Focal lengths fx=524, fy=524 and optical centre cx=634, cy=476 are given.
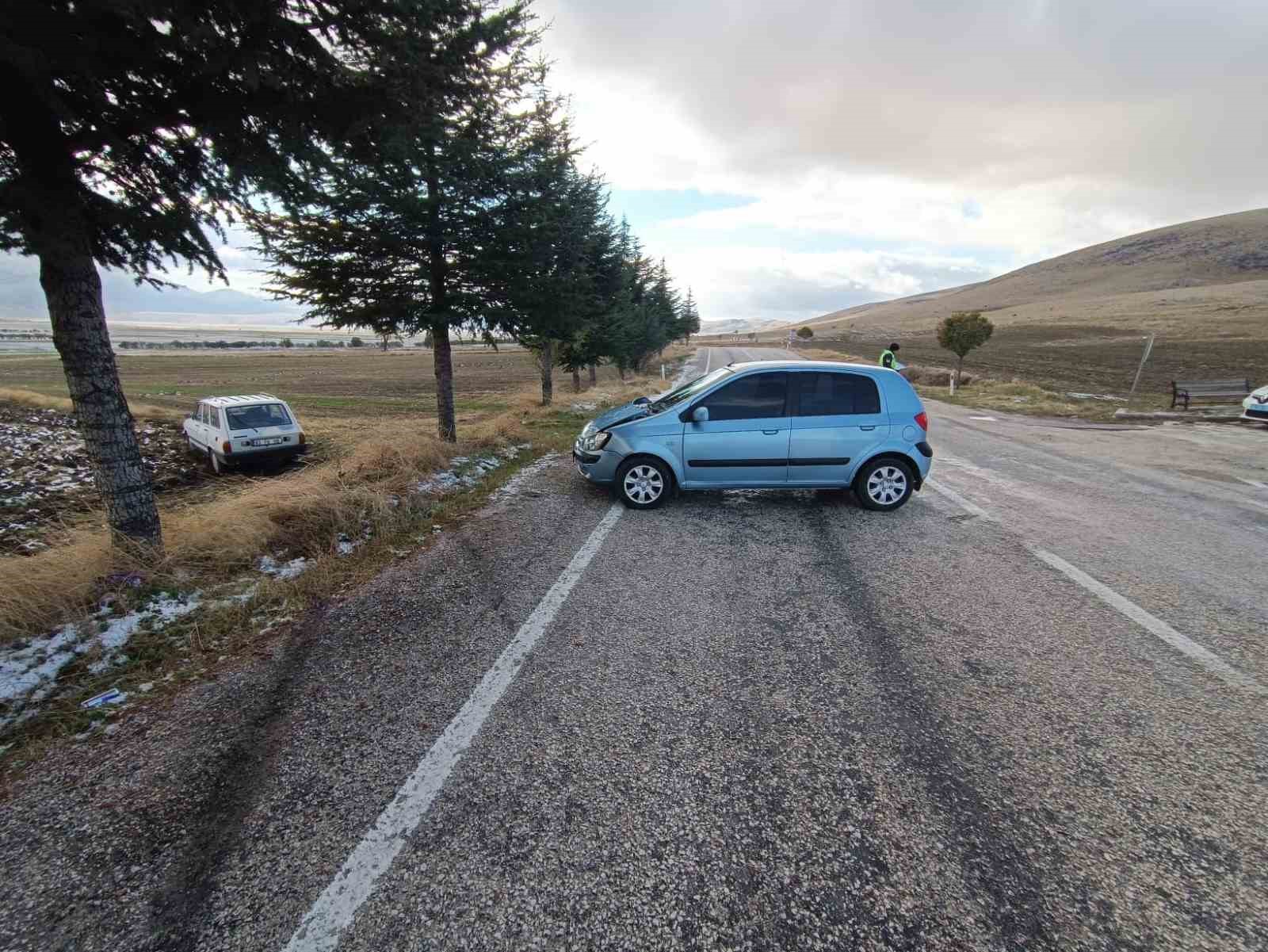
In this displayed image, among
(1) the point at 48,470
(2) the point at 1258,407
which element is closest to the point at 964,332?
(2) the point at 1258,407

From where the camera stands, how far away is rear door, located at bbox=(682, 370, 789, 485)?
6148 mm

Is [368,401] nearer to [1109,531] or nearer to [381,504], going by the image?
[381,504]

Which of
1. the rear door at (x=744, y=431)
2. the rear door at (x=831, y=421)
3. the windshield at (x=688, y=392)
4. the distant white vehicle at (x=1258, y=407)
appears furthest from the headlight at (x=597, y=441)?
the distant white vehicle at (x=1258, y=407)

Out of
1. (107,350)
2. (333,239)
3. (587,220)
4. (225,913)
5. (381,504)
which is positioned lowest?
(225,913)

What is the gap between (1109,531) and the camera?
559 centimetres

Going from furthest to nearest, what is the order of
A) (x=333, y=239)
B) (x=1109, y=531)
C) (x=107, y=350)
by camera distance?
(x=333, y=239) < (x=1109, y=531) < (x=107, y=350)

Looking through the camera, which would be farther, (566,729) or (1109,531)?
(1109,531)

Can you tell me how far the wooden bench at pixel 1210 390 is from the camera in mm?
14890

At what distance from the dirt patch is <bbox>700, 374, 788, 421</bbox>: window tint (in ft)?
24.0

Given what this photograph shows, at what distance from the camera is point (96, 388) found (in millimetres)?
4074

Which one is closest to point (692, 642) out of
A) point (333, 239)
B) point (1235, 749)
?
point (1235, 749)

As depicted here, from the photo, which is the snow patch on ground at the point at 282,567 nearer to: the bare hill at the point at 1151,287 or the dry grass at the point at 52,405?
the dry grass at the point at 52,405

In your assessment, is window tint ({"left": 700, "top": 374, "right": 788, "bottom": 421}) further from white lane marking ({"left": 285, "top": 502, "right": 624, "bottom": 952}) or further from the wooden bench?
the wooden bench

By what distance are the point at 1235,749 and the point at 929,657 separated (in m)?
1.35
